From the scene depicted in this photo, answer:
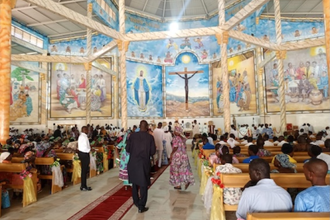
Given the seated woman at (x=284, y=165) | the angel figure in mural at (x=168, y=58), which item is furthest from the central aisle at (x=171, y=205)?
the angel figure in mural at (x=168, y=58)

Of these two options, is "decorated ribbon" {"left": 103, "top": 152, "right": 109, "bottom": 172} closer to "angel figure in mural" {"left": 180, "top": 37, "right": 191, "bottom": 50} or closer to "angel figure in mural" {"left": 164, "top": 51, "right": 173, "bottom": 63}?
"angel figure in mural" {"left": 164, "top": 51, "right": 173, "bottom": 63}

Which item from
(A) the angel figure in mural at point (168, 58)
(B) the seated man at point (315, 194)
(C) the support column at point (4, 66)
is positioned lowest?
(B) the seated man at point (315, 194)

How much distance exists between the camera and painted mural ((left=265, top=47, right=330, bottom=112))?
14.5 m

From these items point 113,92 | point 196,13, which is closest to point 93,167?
point 113,92

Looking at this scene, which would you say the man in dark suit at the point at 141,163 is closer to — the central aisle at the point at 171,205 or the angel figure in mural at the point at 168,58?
the central aisle at the point at 171,205

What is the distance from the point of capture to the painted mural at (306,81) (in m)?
14.5

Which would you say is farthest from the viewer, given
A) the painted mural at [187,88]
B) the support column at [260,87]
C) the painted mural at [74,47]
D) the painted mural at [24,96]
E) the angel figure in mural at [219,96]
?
the painted mural at [187,88]

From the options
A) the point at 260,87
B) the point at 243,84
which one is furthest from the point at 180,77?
the point at 260,87

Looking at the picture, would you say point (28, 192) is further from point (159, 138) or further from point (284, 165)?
point (284, 165)

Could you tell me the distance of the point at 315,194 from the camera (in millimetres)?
2008

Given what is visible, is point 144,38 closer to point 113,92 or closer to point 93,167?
point 93,167

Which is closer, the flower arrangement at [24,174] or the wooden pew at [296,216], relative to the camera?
the wooden pew at [296,216]

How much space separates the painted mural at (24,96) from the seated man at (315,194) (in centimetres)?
2116

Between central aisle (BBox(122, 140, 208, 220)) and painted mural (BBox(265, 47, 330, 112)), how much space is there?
39.7 feet
